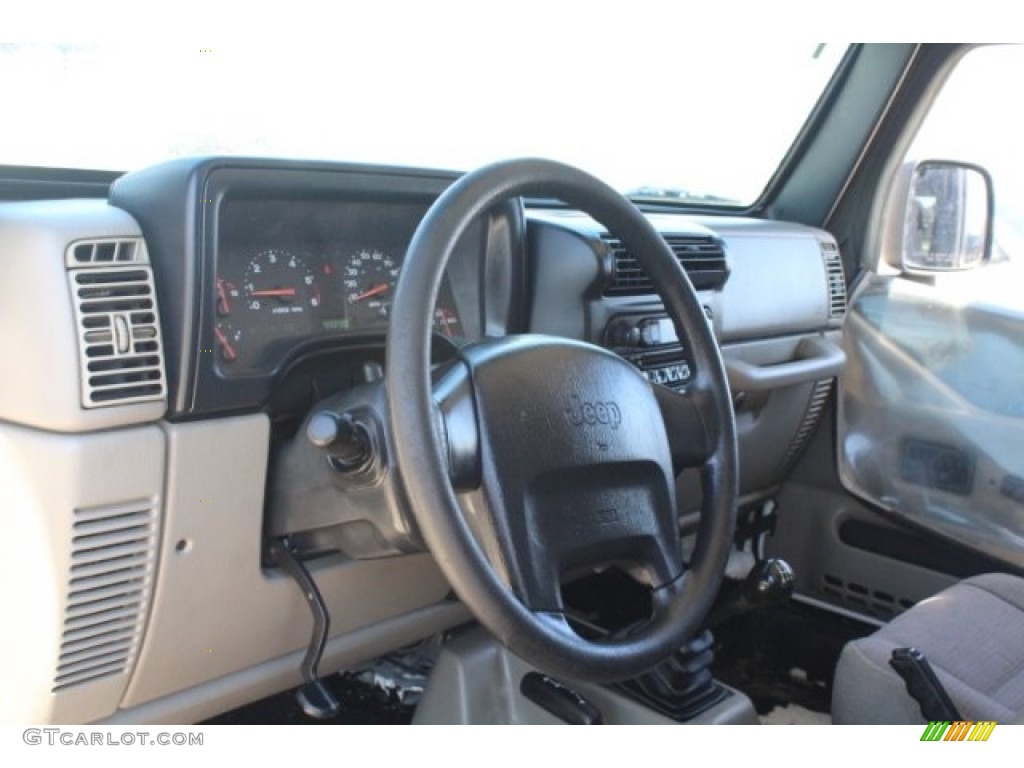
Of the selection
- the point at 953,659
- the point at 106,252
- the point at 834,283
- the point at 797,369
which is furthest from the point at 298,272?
the point at 834,283

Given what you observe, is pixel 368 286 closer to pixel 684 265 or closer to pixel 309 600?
pixel 309 600

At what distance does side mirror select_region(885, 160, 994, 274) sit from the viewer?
2.40 metres

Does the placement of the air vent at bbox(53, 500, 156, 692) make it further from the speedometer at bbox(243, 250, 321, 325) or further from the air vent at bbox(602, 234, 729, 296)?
the air vent at bbox(602, 234, 729, 296)

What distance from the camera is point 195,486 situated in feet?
4.40

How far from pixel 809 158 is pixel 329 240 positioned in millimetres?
1665

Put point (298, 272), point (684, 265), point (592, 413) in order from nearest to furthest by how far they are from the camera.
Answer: point (592, 413) → point (298, 272) → point (684, 265)

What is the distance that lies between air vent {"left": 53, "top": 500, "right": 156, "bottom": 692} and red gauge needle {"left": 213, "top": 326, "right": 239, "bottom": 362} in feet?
0.71

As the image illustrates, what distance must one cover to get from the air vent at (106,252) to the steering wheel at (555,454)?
425 millimetres

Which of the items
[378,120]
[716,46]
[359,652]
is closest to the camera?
[359,652]

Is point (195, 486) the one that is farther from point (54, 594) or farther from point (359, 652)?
point (359, 652)

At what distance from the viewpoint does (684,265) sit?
6.61 feet

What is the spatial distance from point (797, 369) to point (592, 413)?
121 centimetres

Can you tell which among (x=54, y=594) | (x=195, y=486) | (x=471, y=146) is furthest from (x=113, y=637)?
(x=471, y=146)

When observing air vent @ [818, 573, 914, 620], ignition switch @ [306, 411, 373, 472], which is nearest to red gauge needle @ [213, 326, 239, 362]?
ignition switch @ [306, 411, 373, 472]
